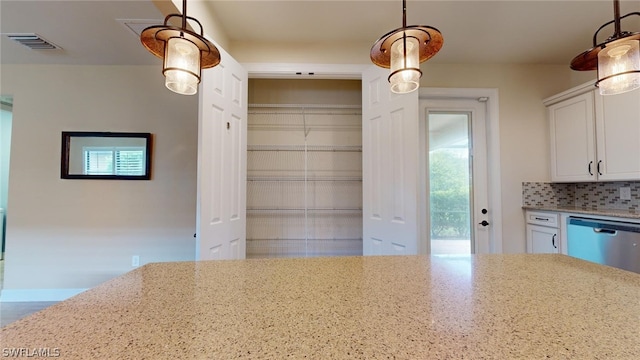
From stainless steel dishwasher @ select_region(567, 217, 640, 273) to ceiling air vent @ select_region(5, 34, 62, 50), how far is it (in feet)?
15.6

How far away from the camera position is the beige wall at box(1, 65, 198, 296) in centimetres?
278

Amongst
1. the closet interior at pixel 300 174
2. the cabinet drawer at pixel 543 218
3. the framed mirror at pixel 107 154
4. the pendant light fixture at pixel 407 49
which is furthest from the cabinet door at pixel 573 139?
the framed mirror at pixel 107 154

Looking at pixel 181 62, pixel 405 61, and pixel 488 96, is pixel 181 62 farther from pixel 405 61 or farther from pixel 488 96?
pixel 488 96

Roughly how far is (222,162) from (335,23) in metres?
1.48

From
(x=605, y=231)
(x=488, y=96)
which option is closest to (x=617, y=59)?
(x=605, y=231)

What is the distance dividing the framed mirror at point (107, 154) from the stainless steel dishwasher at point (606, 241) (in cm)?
399

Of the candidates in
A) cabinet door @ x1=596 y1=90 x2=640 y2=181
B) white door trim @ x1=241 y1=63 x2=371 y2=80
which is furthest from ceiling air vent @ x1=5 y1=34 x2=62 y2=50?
cabinet door @ x1=596 y1=90 x2=640 y2=181

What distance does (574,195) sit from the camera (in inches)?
113

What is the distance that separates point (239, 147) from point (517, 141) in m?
2.81

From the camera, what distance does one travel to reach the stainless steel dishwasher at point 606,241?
1.88 m

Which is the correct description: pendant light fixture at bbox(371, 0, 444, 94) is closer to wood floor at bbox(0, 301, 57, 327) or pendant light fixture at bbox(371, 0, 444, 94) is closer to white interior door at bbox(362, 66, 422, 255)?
white interior door at bbox(362, 66, 422, 255)

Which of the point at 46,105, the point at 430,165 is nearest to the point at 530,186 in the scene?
the point at 430,165

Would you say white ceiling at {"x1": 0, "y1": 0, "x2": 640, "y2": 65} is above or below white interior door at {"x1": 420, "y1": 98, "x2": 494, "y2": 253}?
above

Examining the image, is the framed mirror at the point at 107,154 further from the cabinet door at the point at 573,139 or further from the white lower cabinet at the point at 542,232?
the cabinet door at the point at 573,139
